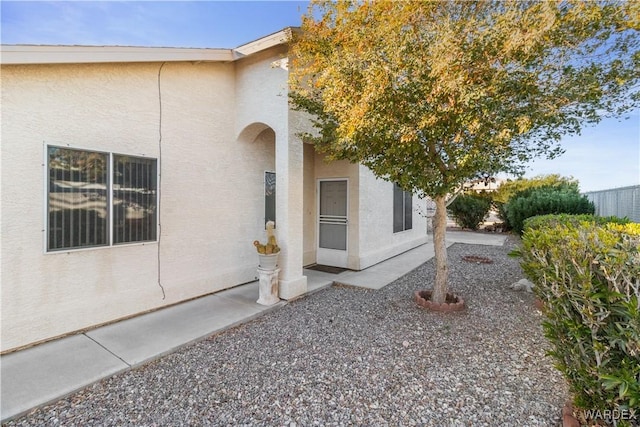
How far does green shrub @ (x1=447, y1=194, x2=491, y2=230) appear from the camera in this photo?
1789cm

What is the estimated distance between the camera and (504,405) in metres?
2.89

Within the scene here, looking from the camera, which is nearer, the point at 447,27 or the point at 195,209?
the point at 447,27

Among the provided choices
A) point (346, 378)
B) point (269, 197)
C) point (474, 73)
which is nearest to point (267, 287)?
point (269, 197)

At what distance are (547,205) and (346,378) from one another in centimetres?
1469

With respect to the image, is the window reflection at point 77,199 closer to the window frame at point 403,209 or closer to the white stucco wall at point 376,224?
the white stucco wall at point 376,224

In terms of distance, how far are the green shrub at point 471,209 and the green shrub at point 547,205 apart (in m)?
1.93

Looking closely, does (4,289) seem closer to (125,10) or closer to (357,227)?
(125,10)

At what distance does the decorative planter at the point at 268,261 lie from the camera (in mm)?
5621

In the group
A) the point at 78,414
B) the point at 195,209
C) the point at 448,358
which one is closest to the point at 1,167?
the point at 195,209

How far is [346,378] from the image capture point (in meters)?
3.37

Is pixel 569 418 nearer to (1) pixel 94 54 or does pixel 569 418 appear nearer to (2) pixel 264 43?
(2) pixel 264 43

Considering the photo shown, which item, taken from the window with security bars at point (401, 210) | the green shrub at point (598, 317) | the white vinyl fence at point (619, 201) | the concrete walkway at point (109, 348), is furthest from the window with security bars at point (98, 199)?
the white vinyl fence at point (619, 201)

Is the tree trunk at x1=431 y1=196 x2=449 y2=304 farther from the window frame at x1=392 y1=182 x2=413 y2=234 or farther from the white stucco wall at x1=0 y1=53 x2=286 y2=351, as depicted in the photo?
the window frame at x1=392 y1=182 x2=413 y2=234

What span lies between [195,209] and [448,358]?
16.7 ft
